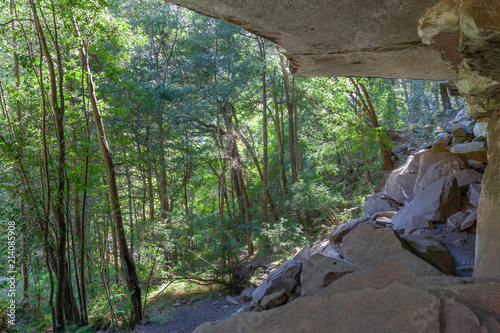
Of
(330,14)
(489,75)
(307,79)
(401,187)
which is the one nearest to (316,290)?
(489,75)

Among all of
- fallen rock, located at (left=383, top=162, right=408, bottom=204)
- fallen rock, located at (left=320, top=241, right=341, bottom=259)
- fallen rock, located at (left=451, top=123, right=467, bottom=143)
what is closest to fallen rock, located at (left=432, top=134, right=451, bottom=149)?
fallen rock, located at (left=451, top=123, right=467, bottom=143)

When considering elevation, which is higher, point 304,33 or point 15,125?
point 304,33

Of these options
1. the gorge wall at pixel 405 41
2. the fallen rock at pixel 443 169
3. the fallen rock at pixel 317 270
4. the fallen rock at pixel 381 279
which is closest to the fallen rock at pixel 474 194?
the fallen rock at pixel 443 169

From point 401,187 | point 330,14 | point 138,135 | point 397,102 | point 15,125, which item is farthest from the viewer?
point 138,135

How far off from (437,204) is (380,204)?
228 centimetres

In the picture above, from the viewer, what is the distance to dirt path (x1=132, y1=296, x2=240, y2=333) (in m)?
6.35

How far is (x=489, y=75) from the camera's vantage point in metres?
3.00

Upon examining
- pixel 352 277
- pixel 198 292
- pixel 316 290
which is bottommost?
pixel 198 292

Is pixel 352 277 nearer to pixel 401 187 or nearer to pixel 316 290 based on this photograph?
pixel 316 290

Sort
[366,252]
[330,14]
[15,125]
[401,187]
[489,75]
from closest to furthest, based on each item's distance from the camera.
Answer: [489,75] → [330,14] → [366,252] → [15,125] → [401,187]

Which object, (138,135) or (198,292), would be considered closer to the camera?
(198,292)

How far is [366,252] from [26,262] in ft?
18.9

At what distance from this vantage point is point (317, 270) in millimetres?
3889

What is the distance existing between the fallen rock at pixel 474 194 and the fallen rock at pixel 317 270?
7.71 feet
